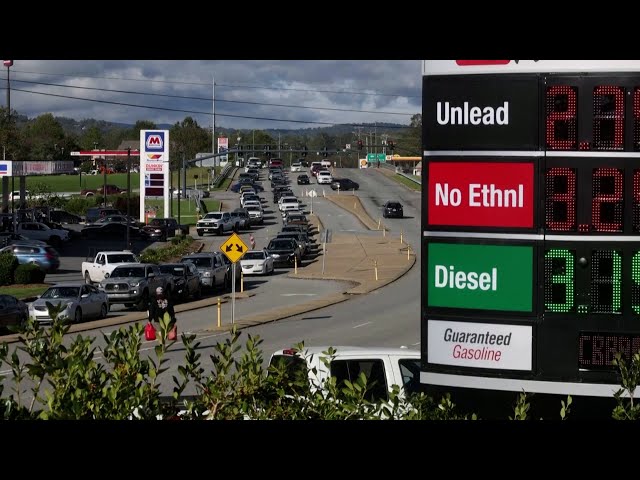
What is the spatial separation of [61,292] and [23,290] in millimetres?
10012

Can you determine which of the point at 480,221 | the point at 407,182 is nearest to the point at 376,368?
the point at 480,221

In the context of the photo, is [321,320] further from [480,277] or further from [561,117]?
[561,117]

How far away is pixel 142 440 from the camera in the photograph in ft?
18.3

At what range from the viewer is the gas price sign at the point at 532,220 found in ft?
30.4

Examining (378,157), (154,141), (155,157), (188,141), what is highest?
(188,141)

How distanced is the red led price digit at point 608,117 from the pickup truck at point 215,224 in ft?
205

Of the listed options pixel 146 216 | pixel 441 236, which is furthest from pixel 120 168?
pixel 441 236

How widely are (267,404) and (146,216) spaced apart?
7821 cm

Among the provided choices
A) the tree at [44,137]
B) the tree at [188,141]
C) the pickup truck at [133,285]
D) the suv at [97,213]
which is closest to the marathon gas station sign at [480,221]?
the pickup truck at [133,285]

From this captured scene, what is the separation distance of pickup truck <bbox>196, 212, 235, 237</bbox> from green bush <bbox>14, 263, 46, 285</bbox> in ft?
85.5

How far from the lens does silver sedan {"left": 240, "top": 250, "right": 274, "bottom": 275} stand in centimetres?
5084

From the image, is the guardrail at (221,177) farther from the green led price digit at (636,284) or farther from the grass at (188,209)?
the green led price digit at (636,284)

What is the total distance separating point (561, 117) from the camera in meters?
9.49

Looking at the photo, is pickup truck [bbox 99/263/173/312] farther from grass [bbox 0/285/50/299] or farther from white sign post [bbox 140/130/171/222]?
white sign post [bbox 140/130/171/222]
